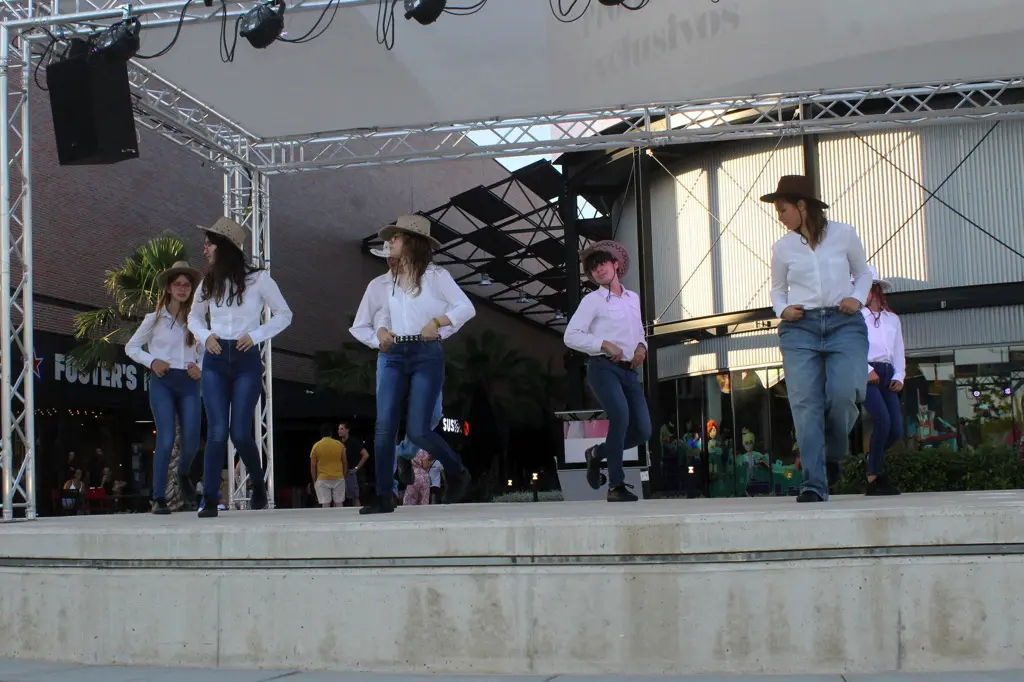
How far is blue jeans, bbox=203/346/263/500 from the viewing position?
710 cm

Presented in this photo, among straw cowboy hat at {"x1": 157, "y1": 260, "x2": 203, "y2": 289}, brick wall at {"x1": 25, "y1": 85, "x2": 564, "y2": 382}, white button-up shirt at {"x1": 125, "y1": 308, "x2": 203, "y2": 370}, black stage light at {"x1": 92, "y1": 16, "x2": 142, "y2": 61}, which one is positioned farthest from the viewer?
brick wall at {"x1": 25, "y1": 85, "x2": 564, "y2": 382}

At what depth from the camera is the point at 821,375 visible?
6.07 metres

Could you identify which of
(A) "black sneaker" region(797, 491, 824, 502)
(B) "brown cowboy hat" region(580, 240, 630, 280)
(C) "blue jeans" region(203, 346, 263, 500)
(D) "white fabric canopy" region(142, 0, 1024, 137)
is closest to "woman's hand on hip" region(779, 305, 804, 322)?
(A) "black sneaker" region(797, 491, 824, 502)

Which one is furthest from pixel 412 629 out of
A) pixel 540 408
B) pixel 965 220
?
pixel 540 408

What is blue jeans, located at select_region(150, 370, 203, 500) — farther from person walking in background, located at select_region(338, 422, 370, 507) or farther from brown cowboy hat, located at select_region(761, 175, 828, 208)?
person walking in background, located at select_region(338, 422, 370, 507)

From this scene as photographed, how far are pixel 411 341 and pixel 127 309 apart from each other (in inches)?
594

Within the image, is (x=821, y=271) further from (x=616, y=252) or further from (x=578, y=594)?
(x=578, y=594)

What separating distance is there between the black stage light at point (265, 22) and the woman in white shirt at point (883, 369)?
576cm

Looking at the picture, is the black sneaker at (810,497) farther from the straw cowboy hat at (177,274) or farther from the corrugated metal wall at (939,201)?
the corrugated metal wall at (939,201)

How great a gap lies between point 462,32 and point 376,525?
757 cm

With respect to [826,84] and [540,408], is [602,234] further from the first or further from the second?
[826,84]

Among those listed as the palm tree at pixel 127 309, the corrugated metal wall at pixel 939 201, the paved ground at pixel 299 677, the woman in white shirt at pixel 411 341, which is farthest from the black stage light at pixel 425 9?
the corrugated metal wall at pixel 939 201

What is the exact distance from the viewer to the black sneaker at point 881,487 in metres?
7.30

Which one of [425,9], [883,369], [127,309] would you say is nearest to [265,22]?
[425,9]
